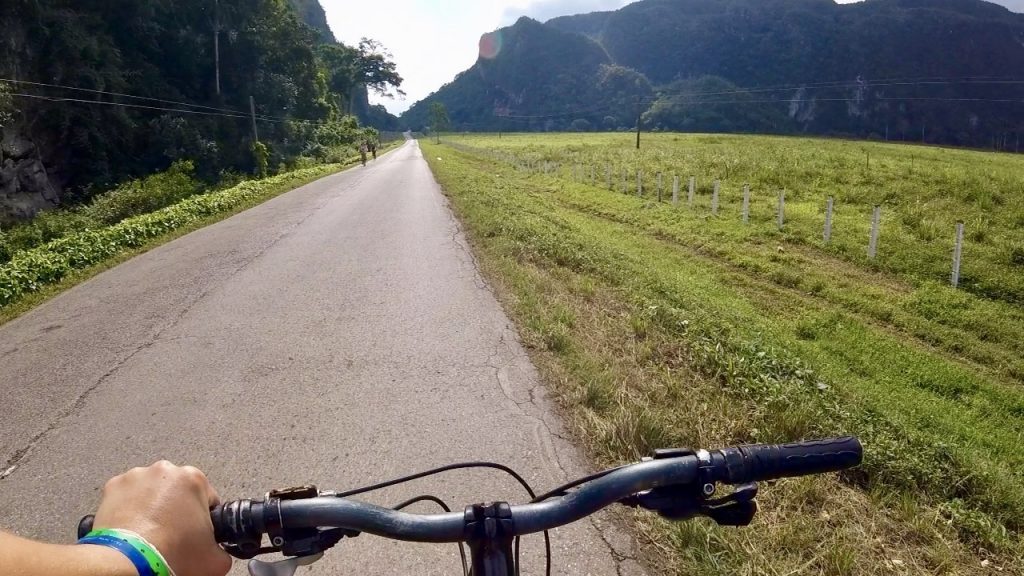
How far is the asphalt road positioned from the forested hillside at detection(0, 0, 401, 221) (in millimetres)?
18288

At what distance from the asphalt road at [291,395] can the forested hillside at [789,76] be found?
123 m

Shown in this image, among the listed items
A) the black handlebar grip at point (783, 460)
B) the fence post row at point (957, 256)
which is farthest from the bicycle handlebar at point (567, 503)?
the fence post row at point (957, 256)

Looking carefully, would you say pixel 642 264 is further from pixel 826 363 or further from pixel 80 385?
pixel 80 385

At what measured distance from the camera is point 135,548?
111cm

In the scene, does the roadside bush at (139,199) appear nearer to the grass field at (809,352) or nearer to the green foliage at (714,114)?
the grass field at (809,352)

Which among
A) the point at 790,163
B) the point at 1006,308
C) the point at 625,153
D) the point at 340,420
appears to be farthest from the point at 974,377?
the point at 625,153

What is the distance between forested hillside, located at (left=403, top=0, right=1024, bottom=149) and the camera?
127188 mm

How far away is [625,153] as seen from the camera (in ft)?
120

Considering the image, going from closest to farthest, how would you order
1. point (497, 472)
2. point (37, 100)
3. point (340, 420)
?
point (497, 472) → point (340, 420) → point (37, 100)

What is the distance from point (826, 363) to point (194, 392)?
21.5ft

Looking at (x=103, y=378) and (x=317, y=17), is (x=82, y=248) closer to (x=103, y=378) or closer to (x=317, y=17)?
(x=103, y=378)

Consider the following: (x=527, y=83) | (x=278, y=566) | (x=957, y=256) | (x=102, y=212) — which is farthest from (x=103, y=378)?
(x=527, y=83)

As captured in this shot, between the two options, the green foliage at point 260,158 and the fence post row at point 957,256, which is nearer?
the fence post row at point 957,256

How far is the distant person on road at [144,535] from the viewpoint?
1021 mm
